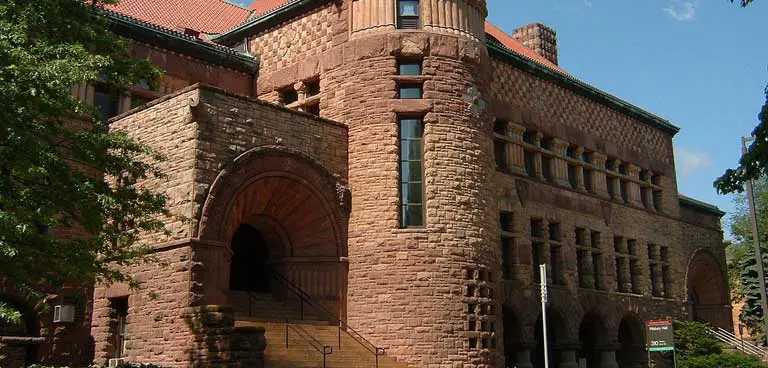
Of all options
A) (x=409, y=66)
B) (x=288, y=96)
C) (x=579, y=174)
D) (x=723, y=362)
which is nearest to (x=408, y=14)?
(x=409, y=66)

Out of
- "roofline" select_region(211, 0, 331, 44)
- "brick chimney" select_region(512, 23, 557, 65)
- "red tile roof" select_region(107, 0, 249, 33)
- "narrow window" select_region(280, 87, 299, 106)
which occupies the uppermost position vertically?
"brick chimney" select_region(512, 23, 557, 65)

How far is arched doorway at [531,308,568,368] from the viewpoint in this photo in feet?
87.7

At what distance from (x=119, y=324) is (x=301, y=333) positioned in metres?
4.33

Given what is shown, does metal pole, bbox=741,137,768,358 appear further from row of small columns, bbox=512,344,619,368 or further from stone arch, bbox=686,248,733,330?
stone arch, bbox=686,248,733,330

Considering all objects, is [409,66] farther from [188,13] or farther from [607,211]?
[607,211]

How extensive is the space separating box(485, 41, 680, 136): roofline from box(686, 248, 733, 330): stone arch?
21.2 ft

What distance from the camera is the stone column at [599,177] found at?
30.3 m

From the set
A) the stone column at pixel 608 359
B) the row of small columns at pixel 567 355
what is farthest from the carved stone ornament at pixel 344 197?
the stone column at pixel 608 359

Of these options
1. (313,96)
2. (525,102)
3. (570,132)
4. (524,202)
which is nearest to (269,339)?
(313,96)

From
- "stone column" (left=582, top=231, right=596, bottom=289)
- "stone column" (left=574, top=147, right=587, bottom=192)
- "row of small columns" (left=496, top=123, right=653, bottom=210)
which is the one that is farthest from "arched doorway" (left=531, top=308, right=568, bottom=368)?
"stone column" (left=574, top=147, right=587, bottom=192)

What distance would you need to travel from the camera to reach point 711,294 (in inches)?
1512

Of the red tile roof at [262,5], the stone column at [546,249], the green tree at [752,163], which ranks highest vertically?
the red tile roof at [262,5]

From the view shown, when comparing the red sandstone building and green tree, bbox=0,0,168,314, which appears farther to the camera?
the red sandstone building

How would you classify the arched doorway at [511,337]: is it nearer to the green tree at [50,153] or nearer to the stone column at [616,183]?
the stone column at [616,183]
